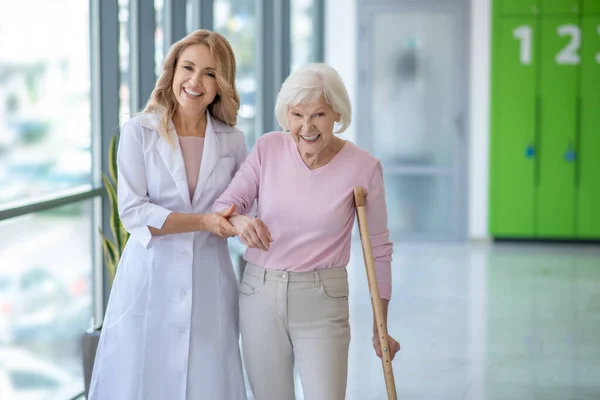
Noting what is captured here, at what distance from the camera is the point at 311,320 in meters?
2.62

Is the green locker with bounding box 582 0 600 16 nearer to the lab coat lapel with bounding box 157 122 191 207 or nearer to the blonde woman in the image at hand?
the blonde woman

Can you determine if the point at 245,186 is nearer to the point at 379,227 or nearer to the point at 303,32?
the point at 379,227

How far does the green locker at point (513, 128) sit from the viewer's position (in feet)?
31.8

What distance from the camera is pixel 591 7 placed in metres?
9.57

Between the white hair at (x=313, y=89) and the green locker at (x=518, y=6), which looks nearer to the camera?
the white hair at (x=313, y=89)

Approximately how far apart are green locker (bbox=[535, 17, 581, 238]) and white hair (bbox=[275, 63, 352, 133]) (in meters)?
7.50

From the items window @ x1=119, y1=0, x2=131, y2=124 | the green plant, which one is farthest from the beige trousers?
window @ x1=119, y1=0, x2=131, y2=124

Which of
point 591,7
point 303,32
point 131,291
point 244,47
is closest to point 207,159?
point 131,291

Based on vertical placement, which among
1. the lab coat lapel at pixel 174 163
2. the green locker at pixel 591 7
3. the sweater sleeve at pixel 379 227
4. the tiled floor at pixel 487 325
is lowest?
the tiled floor at pixel 487 325

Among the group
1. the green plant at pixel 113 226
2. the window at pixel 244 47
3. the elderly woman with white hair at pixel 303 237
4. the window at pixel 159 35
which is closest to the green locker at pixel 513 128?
the window at pixel 244 47

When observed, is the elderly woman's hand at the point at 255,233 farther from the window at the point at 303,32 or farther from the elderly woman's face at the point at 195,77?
the window at the point at 303,32

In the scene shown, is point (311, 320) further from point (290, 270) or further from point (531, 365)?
point (531, 365)

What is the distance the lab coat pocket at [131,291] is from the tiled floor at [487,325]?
1.93 metres

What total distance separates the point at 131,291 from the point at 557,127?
7.65 meters
